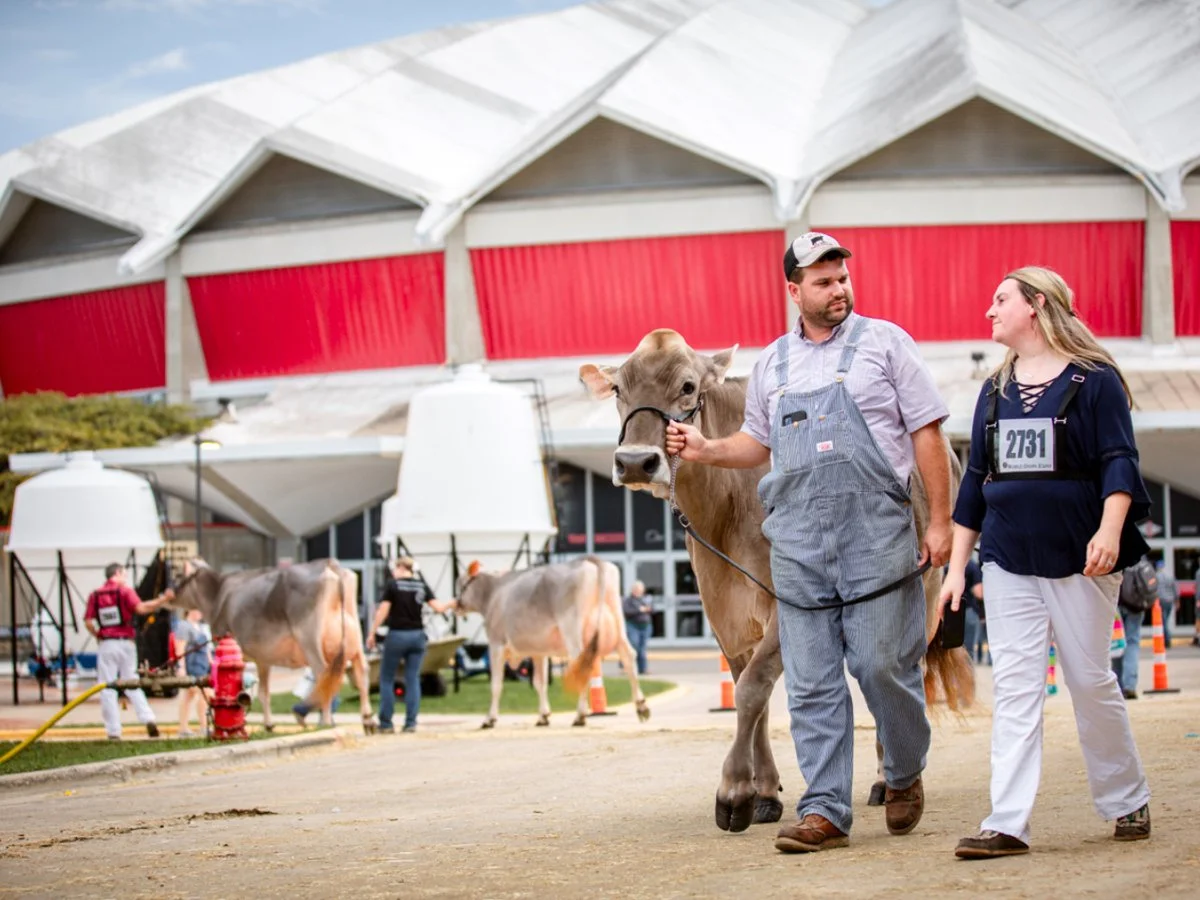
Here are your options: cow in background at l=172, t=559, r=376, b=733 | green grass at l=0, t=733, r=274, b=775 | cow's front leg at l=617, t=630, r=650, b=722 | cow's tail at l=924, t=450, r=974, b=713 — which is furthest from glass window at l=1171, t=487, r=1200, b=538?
cow's tail at l=924, t=450, r=974, b=713

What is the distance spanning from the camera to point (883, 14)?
7431 centimetres

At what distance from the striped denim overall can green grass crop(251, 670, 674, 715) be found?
54.1 feet

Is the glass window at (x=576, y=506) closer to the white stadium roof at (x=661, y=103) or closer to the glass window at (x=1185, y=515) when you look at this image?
the white stadium roof at (x=661, y=103)

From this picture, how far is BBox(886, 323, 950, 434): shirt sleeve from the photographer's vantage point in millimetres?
7102

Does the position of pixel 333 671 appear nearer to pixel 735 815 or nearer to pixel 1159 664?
pixel 1159 664

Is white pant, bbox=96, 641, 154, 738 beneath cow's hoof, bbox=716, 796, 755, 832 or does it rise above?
beneath

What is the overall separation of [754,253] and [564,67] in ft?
55.2

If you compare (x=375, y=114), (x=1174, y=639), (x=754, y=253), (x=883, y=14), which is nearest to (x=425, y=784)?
(x=1174, y=639)

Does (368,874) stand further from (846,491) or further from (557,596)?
(557,596)

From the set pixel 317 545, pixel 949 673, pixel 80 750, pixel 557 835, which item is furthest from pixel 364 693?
pixel 317 545

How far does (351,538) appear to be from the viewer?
176 feet

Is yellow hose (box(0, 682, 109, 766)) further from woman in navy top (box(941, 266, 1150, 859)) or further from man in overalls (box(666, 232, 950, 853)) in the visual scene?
woman in navy top (box(941, 266, 1150, 859))

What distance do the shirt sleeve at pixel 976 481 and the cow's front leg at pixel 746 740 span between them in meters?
1.33

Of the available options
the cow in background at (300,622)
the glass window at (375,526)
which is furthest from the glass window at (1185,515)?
the cow in background at (300,622)
